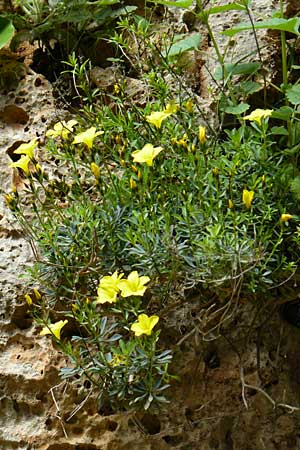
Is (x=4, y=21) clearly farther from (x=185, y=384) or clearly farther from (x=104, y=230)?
(x=185, y=384)

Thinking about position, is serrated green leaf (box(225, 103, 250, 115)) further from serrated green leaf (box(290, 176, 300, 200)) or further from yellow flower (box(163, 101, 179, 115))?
serrated green leaf (box(290, 176, 300, 200))

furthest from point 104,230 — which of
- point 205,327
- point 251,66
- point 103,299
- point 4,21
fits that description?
point 4,21

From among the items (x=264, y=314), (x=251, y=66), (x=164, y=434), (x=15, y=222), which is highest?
(x=251, y=66)

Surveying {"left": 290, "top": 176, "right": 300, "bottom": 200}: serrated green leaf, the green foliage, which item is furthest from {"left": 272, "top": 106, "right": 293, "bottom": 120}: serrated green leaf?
{"left": 290, "top": 176, "right": 300, "bottom": 200}: serrated green leaf

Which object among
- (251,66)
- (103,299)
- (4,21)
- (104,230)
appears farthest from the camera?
(4,21)

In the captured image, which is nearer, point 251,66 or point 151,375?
point 151,375
